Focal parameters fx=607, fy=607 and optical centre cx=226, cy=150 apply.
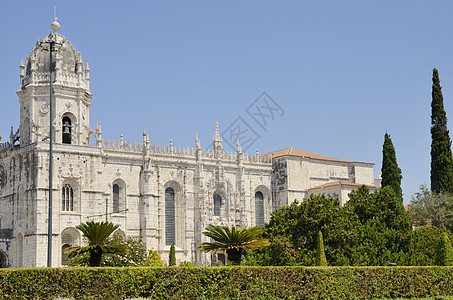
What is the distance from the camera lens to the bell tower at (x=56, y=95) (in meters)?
51.0

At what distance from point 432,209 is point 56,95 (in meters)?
35.0

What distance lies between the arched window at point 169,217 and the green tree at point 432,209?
23.3 m

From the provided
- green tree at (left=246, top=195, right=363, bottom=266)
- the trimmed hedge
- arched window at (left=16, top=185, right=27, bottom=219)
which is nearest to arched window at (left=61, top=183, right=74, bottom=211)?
Result: arched window at (left=16, top=185, right=27, bottom=219)

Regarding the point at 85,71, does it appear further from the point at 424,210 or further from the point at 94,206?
the point at 424,210

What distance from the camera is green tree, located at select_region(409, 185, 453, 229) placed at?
2127 inches

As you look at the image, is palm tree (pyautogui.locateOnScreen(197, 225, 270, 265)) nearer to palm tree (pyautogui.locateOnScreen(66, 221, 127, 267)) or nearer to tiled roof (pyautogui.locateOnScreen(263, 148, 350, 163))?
palm tree (pyautogui.locateOnScreen(66, 221, 127, 267))

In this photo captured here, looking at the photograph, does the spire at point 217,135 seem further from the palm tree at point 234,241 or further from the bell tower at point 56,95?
the palm tree at point 234,241

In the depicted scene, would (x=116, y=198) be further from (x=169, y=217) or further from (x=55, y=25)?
(x=55, y=25)

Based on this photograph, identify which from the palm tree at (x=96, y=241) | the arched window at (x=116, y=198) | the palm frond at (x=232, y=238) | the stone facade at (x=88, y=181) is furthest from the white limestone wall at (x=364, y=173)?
the palm tree at (x=96, y=241)

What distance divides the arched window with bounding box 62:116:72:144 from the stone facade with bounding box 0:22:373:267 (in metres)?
0.11

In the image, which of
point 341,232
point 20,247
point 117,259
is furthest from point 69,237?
point 341,232

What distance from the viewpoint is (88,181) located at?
167 feet

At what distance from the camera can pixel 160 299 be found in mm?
22125

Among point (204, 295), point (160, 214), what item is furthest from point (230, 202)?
point (204, 295)
